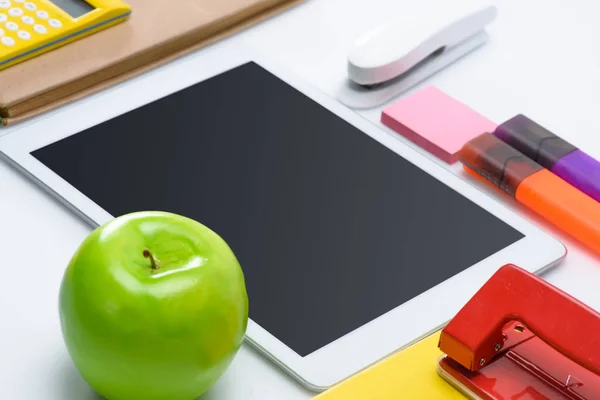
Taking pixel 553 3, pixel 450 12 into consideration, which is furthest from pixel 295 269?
pixel 553 3

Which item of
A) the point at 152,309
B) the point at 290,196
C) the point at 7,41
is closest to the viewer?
the point at 152,309

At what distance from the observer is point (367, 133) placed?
999mm

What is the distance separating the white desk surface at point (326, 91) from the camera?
0.76m

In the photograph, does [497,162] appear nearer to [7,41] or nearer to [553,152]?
[553,152]

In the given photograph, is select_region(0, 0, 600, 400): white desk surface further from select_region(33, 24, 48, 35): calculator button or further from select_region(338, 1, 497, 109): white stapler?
select_region(33, 24, 48, 35): calculator button

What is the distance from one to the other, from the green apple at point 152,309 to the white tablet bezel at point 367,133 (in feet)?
0.25

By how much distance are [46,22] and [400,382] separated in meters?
0.53

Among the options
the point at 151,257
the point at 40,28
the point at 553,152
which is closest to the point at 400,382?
the point at 151,257

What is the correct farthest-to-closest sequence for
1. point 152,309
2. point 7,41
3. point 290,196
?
point 7,41 → point 290,196 → point 152,309

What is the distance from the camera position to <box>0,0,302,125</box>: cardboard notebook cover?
1.00 metres

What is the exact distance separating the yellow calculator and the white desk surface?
0.10 m

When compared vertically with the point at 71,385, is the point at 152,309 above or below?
above

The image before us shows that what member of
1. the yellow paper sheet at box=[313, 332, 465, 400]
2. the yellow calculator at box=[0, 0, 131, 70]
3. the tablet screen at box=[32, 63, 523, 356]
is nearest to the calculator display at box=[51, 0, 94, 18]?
the yellow calculator at box=[0, 0, 131, 70]

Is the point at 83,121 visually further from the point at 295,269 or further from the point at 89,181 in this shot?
the point at 295,269
